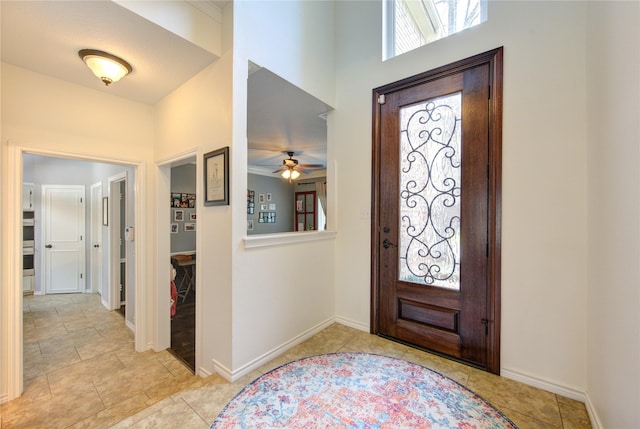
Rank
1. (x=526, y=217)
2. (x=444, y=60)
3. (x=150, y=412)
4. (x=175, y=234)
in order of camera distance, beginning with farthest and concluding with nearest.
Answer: (x=175, y=234) → (x=444, y=60) → (x=526, y=217) → (x=150, y=412)

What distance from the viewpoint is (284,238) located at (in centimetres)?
229

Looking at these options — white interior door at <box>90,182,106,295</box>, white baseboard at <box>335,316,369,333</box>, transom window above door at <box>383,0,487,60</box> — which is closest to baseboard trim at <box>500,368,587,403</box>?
white baseboard at <box>335,316,369,333</box>

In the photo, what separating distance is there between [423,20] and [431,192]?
1721 millimetres

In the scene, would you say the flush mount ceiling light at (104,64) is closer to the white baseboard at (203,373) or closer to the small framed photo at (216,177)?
the small framed photo at (216,177)

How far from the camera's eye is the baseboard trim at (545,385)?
1701 mm

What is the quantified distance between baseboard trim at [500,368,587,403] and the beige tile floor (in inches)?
1.7

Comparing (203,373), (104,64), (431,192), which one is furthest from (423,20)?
(203,373)

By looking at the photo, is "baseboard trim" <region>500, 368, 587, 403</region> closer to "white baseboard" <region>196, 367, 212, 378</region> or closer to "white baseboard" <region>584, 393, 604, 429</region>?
"white baseboard" <region>584, 393, 604, 429</region>

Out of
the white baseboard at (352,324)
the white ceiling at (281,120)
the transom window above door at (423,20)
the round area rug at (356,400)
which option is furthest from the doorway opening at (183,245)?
the transom window above door at (423,20)

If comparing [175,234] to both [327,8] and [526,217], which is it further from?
[526,217]

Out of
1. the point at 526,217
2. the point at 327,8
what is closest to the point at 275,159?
the point at 327,8

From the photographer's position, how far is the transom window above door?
220 cm

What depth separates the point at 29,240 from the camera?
4746 millimetres

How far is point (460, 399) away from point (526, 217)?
135cm
